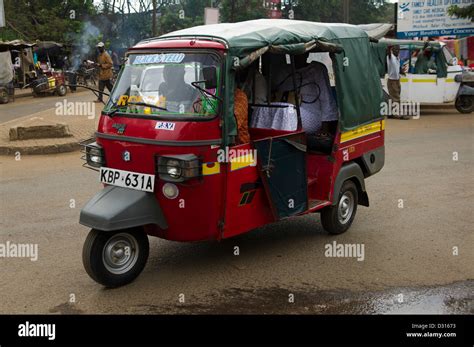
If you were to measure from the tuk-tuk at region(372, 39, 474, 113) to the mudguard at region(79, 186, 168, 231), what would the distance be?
13184 millimetres

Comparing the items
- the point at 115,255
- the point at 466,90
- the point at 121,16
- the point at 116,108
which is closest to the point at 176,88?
the point at 116,108

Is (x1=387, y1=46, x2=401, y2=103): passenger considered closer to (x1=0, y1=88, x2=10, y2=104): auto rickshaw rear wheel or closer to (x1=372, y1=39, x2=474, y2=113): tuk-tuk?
(x1=372, y1=39, x2=474, y2=113): tuk-tuk

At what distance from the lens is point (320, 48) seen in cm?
562

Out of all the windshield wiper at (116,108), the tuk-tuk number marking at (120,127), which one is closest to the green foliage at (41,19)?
the windshield wiper at (116,108)

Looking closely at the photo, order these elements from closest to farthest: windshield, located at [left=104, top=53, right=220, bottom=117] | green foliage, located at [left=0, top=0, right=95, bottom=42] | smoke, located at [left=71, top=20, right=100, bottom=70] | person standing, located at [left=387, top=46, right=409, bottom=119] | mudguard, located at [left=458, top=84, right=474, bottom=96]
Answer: windshield, located at [left=104, top=53, right=220, bottom=117], person standing, located at [left=387, top=46, right=409, bottom=119], mudguard, located at [left=458, top=84, right=474, bottom=96], green foliage, located at [left=0, top=0, right=95, bottom=42], smoke, located at [left=71, top=20, right=100, bottom=70]

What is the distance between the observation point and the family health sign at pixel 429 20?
2209 cm

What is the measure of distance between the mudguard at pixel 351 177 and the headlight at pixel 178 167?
2.02 meters

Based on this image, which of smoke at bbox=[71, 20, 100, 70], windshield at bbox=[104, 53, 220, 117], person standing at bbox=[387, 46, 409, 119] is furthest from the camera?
smoke at bbox=[71, 20, 100, 70]

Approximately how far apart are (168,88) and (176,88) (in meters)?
0.09

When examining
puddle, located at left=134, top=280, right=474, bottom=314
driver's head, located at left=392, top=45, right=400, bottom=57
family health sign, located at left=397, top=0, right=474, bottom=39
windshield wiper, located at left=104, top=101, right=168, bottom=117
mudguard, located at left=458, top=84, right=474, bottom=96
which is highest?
family health sign, located at left=397, top=0, right=474, bottom=39

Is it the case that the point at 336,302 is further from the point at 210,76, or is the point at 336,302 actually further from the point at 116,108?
the point at 116,108

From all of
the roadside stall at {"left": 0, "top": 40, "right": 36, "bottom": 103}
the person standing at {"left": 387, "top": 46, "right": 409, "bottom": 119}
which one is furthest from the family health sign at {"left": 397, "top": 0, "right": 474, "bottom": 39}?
the roadside stall at {"left": 0, "top": 40, "right": 36, "bottom": 103}

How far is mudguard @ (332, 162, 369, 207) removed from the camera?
604 centimetres
